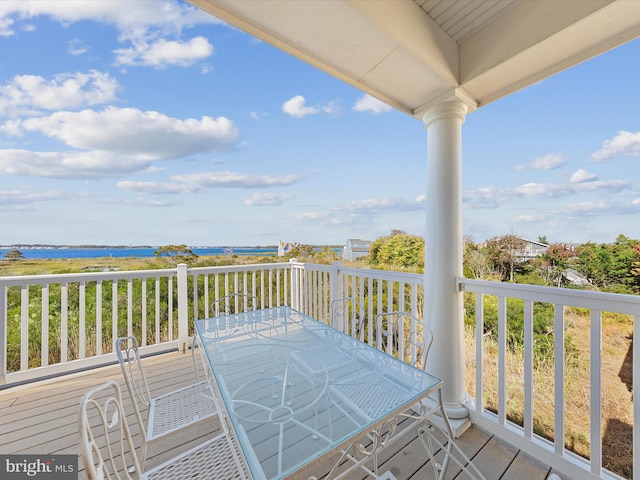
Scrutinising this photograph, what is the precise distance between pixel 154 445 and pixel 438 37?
3.39 meters

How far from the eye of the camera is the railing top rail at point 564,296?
1328 millimetres

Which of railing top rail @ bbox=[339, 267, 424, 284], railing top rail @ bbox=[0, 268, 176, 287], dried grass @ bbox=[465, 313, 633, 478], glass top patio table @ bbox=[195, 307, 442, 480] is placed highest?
railing top rail @ bbox=[339, 267, 424, 284]

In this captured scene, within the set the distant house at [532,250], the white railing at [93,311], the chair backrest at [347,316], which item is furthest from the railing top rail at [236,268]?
Answer: the distant house at [532,250]

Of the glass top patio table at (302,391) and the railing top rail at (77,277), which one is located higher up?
the railing top rail at (77,277)

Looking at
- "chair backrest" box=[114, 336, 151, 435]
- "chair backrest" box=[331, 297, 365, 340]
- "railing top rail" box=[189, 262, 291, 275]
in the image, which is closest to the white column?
"chair backrest" box=[331, 297, 365, 340]

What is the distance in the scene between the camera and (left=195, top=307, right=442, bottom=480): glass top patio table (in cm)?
92

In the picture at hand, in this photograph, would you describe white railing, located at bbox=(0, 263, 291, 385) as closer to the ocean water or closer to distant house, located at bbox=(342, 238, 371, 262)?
the ocean water

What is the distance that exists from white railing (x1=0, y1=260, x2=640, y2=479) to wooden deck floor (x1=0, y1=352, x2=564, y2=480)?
0.40ft

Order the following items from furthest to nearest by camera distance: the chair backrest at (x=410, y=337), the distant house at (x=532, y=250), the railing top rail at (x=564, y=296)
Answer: the distant house at (x=532, y=250)
the chair backrest at (x=410, y=337)
the railing top rail at (x=564, y=296)

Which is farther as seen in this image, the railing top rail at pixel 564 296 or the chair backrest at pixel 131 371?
the railing top rail at pixel 564 296

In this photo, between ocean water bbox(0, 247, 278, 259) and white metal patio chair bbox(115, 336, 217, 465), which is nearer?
white metal patio chair bbox(115, 336, 217, 465)

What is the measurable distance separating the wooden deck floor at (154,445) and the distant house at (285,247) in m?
4.24

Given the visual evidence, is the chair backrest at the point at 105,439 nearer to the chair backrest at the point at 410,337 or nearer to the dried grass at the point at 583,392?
the chair backrest at the point at 410,337

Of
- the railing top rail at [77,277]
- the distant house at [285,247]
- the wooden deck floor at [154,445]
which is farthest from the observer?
the distant house at [285,247]
